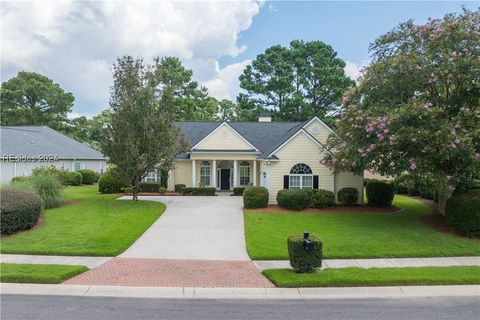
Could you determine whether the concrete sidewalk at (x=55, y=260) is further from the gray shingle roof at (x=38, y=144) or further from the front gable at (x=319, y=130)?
the gray shingle roof at (x=38, y=144)

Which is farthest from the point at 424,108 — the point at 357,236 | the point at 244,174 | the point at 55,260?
the point at 244,174

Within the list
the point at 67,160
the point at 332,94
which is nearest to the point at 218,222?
the point at 67,160

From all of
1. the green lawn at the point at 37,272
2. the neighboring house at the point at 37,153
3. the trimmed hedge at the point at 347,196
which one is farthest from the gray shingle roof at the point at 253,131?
the green lawn at the point at 37,272

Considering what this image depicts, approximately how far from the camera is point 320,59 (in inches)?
1841

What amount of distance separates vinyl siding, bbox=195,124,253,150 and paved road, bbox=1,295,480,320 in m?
20.4

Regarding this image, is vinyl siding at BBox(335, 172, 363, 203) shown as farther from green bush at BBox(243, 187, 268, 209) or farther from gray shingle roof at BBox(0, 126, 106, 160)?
gray shingle roof at BBox(0, 126, 106, 160)

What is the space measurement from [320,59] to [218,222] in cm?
3748

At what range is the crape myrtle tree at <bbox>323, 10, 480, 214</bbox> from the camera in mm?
12453

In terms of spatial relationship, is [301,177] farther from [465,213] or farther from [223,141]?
[465,213]

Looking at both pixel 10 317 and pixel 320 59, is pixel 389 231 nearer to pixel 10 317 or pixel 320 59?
pixel 10 317

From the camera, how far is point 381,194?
66.7 feet

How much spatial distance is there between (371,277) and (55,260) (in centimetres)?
823

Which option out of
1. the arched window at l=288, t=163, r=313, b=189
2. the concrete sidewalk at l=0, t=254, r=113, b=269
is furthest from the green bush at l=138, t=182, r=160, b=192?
the concrete sidewalk at l=0, t=254, r=113, b=269

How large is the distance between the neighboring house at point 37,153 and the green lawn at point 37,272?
19848 mm
